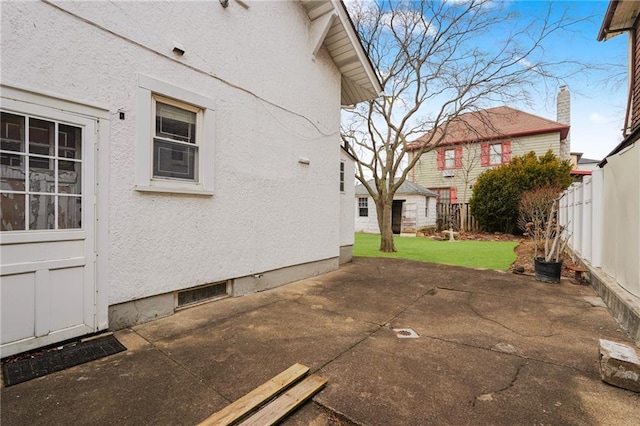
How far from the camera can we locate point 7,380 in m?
2.33

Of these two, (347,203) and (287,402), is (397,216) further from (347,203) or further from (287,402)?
(287,402)

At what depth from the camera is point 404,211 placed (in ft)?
56.2

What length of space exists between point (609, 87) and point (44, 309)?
44.2 ft

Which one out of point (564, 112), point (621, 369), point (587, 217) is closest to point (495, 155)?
point (564, 112)

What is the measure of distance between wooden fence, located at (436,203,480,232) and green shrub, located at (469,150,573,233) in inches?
28.5

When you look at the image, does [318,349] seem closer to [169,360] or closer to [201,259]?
[169,360]

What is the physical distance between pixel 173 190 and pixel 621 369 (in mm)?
4980

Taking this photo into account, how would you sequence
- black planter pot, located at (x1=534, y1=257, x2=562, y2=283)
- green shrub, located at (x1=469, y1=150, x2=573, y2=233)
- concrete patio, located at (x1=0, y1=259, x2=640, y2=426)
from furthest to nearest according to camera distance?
1. green shrub, located at (x1=469, y1=150, x2=573, y2=233)
2. black planter pot, located at (x1=534, y1=257, x2=562, y2=283)
3. concrete patio, located at (x1=0, y1=259, x2=640, y2=426)

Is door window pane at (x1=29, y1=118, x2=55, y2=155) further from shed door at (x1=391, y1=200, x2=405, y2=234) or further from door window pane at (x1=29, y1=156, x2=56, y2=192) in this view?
shed door at (x1=391, y1=200, x2=405, y2=234)

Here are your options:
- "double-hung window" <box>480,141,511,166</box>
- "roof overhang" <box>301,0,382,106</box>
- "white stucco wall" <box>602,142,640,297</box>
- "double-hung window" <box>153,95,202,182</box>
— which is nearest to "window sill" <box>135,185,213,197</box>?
"double-hung window" <box>153,95,202,182</box>

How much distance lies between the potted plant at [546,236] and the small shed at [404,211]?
5706 mm

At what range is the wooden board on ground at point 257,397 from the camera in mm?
1854

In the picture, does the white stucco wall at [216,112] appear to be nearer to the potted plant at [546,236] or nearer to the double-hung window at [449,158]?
the potted plant at [546,236]

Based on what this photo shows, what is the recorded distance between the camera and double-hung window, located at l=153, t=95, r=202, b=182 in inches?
149
